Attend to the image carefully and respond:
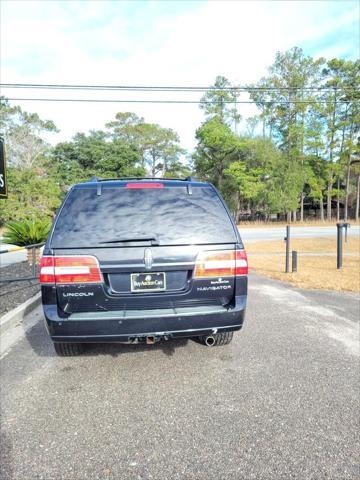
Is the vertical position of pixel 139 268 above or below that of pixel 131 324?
above

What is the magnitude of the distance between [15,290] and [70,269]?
15.4ft

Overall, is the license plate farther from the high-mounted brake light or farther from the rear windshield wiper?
the high-mounted brake light

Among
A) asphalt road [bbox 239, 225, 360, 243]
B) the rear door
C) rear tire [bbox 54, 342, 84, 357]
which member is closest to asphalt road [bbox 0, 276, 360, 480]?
rear tire [bbox 54, 342, 84, 357]

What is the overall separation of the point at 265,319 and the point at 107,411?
2974 mm

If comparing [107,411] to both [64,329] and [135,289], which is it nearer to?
[64,329]

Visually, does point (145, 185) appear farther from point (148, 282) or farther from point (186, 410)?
point (186, 410)

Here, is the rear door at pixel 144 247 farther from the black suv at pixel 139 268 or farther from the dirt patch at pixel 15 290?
the dirt patch at pixel 15 290

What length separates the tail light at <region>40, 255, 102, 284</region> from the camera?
2.68m

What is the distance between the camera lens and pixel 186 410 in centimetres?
257

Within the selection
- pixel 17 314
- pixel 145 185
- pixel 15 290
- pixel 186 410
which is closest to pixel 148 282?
pixel 145 185

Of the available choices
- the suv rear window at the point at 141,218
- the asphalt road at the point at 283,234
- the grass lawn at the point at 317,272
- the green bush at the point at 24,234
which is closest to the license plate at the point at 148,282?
the suv rear window at the point at 141,218

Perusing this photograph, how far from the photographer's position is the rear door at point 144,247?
2.72m

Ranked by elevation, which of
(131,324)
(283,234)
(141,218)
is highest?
(141,218)

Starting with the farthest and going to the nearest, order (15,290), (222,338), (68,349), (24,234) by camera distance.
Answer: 1. (24,234)
2. (15,290)
3. (222,338)
4. (68,349)
